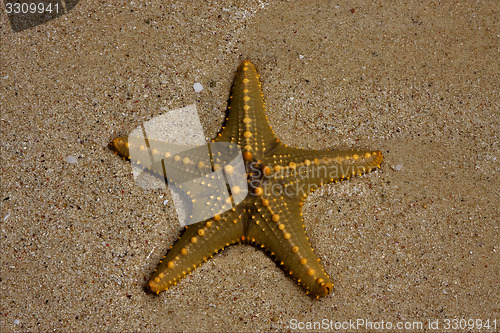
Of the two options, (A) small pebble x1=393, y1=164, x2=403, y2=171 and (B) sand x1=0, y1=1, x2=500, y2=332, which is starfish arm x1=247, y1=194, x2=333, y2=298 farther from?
(A) small pebble x1=393, y1=164, x2=403, y2=171

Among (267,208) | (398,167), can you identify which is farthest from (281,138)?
(398,167)

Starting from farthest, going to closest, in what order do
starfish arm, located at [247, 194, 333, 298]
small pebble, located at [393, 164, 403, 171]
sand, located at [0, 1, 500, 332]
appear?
small pebble, located at [393, 164, 403, 171] < sand, located at [0, 1, 500, 332] < starfish arm, located at [247, 194, 333, 298]

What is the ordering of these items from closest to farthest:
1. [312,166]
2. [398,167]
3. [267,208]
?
[267,208]
[312,166]
[398,167]

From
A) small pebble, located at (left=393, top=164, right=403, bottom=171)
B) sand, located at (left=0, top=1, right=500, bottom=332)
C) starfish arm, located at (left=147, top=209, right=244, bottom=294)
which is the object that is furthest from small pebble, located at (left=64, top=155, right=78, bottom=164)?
small pebble, located at (left=393, top=164, right=403, bottom=171)

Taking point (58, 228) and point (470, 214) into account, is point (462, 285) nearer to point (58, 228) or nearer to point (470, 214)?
point (470, 214)

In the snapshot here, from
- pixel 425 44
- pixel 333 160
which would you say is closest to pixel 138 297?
pixel 333 160

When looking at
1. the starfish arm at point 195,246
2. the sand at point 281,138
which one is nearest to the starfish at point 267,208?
the starfish arm at point 195,246

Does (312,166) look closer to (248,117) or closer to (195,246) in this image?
(248,117)
